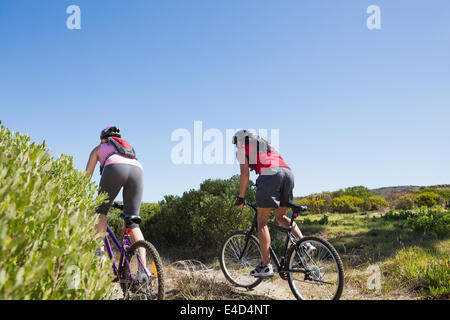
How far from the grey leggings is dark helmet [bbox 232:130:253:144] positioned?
153 centimetres

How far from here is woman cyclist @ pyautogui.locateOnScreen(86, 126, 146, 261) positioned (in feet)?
14.5

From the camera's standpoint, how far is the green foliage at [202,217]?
27.9 feet

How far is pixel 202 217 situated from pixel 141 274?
4.67 m

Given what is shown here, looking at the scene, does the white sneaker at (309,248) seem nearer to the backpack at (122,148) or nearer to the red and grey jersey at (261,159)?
the red and grey jersey at (261,159)

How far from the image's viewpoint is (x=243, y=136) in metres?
5.10

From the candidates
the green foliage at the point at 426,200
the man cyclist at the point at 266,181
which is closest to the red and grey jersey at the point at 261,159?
the man cyclist at the point at 266,181

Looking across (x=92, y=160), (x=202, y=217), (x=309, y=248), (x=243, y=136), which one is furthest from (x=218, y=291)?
(x=202, y=217)

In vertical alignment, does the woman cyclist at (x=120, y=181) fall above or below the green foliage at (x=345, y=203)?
above

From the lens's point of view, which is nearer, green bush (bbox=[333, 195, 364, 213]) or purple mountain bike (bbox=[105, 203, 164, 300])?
purple mountain bike (bbox=[105, 203, 164, 300])

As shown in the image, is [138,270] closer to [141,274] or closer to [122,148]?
[141,274]

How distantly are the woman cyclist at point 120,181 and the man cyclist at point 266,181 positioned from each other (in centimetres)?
160

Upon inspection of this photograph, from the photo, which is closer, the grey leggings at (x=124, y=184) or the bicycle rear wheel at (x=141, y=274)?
the bicycle rear wheel at (x=141, y=274)

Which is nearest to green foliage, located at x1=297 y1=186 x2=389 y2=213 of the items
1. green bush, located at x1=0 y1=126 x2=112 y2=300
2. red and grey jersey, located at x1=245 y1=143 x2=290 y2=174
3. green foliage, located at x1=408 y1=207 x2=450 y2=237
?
green foliage, located at x1=408 y1=207 x2=450 y2=237

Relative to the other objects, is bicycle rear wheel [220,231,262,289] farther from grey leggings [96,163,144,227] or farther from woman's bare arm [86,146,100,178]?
woman's bare arm [86,146,100,178]
